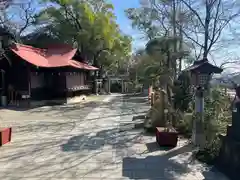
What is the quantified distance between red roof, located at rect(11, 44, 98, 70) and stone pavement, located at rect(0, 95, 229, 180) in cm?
753

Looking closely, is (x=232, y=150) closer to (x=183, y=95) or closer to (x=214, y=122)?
(x=214, y=122)

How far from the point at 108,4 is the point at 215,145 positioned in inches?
945

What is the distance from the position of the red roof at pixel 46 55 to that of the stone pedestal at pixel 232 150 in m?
12.1

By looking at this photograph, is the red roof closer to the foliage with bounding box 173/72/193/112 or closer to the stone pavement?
the stone pavement

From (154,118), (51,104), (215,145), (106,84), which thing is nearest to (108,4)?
(106,84)

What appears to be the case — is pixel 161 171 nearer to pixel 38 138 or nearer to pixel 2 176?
pixel 2 176

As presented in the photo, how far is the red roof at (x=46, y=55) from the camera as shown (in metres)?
14.8

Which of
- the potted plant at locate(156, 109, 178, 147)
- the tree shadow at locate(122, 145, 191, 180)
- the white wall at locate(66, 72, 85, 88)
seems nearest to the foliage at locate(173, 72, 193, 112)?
the potted plant at locate(156, 109, 178, 147)

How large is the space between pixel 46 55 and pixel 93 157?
45.0 feet

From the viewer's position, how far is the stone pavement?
445 cm

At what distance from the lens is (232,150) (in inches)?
168

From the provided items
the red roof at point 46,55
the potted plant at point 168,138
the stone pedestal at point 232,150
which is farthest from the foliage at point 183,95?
the red roof at point 46,55

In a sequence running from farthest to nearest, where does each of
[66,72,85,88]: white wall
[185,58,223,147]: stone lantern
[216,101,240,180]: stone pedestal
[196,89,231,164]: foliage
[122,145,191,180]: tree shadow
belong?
[66,72,85,88]: white wall < [185,58,223,147]: stone lantern < [196,89,231,164]: foliage < [122,145,191,180]: tree shadow < [216,101,240,180]: stone pedestal

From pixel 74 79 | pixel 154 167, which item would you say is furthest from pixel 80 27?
pixel 154 167
